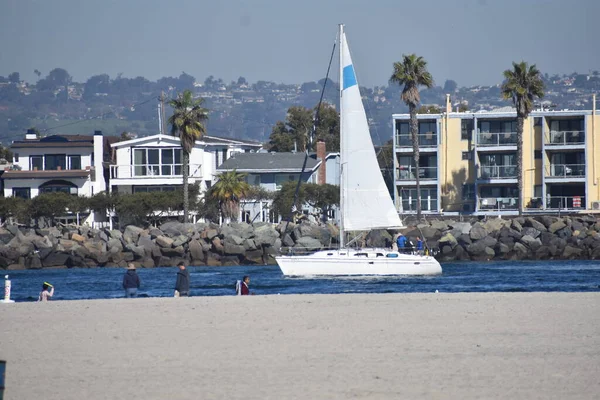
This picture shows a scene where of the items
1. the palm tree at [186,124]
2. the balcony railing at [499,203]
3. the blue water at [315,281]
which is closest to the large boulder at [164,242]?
the blue water at [315,281]

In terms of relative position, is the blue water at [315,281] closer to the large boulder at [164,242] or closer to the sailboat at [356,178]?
the sailboat at [356,178]

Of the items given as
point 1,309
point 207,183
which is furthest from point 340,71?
point 207,183

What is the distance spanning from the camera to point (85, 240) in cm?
5516

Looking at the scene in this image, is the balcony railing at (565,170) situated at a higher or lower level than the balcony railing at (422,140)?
lower

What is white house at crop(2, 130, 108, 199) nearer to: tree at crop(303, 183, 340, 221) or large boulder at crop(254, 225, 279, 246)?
tree at crop(303, 183, 340, 221)

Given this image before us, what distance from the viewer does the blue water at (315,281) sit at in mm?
34750

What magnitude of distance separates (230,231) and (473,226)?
12868mm

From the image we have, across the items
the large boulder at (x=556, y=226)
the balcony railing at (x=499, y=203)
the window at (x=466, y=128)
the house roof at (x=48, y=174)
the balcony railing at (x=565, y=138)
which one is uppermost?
the window at (x=466, y=128)

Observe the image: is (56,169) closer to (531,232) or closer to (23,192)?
(23,192)

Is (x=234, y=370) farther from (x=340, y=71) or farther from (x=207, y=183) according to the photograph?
(x=207, y=183)

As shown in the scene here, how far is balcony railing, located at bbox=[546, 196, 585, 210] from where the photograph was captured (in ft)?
214

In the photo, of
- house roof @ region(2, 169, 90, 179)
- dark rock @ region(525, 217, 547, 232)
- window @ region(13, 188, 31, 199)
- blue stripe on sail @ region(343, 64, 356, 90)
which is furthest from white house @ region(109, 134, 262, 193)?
blue stripe on sail @ region(343, 64, 356, 90)

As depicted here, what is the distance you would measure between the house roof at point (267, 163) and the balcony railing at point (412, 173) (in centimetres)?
629

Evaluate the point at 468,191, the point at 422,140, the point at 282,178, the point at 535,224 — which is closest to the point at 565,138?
the point at 468,191
